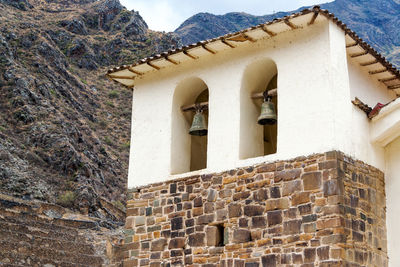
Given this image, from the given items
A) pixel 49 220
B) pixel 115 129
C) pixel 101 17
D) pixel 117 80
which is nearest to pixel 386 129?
pixel 117 80

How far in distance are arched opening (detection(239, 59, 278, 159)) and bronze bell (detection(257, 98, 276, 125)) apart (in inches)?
8.6

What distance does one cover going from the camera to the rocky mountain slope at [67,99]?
117 feet

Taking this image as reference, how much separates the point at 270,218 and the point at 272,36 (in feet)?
9.99

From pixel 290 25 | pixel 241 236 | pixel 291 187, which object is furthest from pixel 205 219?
pixel 290 25

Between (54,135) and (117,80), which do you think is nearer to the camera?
(117,80)

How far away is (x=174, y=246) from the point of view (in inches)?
454

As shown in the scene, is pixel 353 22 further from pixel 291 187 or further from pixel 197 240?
pixel 291 187

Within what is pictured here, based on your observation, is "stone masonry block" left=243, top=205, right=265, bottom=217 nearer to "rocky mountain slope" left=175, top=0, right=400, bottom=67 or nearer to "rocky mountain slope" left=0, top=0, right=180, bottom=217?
"rocky mountain slope" left=0, top=0, right=180, bottom=217

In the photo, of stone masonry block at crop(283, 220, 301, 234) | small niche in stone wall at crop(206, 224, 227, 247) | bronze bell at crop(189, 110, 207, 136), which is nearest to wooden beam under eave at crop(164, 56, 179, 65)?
bronze bell at crop(189, 110, 207, 136)

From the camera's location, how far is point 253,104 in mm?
11953

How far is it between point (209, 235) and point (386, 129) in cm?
333

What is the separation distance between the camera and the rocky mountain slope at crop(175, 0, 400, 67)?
279 ft

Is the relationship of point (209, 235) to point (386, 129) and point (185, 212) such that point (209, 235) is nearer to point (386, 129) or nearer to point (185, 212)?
point (185, 212)

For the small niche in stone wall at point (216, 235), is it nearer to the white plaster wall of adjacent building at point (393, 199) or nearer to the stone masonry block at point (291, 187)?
the stone masonry block at point (291, 187)
